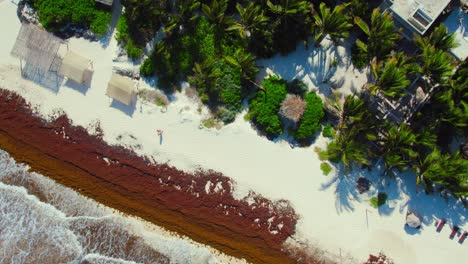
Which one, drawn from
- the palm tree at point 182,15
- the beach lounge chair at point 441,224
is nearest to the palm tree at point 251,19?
the palm tree at point 182,15

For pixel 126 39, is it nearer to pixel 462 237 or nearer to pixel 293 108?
pixel 293 108

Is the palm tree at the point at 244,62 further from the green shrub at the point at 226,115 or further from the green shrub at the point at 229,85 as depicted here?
the green shrub at the point at 226,115

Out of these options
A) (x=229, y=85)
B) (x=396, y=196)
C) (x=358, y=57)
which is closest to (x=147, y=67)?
(x=229, y=85)

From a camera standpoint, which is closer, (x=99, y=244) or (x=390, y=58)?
(x=390, y=58)

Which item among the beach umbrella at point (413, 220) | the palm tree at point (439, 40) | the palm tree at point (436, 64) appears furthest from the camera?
the beach umbrella at point (413, 220)

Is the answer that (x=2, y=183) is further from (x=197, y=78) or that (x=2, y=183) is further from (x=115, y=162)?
(x=197, y=78)

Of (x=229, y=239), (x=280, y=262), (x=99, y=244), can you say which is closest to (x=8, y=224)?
(x=99, y=244)

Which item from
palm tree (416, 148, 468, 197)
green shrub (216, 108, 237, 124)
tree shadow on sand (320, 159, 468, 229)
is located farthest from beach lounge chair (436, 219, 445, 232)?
green shrub (216, 108, 237, 124)
